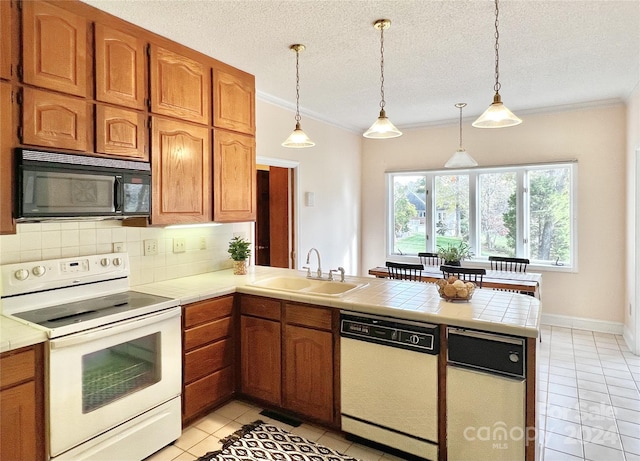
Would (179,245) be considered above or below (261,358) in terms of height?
above

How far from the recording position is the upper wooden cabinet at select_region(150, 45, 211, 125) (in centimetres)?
247

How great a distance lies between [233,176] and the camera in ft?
10.2

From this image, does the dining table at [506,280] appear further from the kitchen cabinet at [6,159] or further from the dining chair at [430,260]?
the kitchen cabinet at [6,159]

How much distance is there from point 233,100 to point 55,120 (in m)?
1.40

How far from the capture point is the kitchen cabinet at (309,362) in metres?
2.40

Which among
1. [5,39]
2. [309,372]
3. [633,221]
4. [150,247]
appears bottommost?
[309,372]

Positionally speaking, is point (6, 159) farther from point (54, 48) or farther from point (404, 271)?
point (404, 271)

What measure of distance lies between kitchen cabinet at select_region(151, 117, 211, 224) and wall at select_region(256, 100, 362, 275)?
1161 mm

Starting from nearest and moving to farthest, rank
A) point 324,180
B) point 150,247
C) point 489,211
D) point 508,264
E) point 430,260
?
point 150,247 → point 508,264 → point 324,180 → point 489,211 → point 430,260

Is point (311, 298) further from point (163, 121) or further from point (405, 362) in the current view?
point (163, 121)

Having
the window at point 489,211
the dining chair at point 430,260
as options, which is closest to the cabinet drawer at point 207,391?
the dining chair at point 430,260

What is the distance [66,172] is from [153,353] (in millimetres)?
1134

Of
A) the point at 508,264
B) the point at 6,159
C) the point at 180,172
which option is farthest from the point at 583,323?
the point at 6,159

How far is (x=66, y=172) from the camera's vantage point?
198cm
